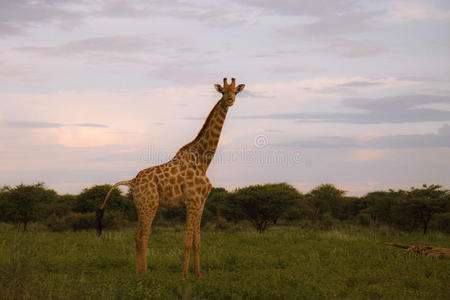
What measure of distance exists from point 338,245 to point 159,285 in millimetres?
11078

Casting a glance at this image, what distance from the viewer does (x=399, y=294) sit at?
10391 mm

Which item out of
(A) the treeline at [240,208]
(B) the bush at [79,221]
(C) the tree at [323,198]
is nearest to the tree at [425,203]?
(A) the treeline at [240,208]

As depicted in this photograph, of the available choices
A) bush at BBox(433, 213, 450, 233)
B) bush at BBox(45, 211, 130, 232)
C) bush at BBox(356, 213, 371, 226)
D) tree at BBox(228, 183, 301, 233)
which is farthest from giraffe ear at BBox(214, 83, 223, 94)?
bush at BBox(356, 213, 371, 226)

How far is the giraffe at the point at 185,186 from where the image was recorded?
37.8ft

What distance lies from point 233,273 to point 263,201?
68.0 feet

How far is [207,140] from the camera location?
12523mm

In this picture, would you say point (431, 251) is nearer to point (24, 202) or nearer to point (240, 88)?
point (240, 88)

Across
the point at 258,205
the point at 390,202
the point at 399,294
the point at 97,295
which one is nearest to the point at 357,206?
the point at 390,202

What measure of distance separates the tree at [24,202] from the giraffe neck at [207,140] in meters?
22.7

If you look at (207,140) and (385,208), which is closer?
(207,140)

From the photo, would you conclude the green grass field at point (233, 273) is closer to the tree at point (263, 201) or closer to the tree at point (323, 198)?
the tree at point (263, 201)

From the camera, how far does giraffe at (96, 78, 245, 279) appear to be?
37.8 ft

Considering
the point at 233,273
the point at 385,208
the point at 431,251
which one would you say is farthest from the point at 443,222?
the point at 233,273

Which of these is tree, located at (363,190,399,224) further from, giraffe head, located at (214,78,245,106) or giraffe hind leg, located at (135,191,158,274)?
giraffe hind leg, located at (135,191,158,274)
